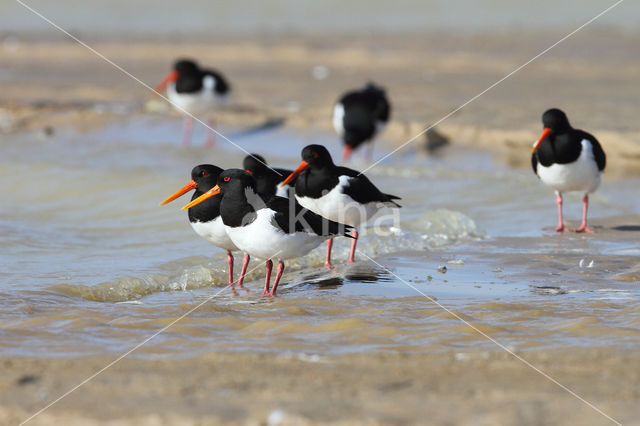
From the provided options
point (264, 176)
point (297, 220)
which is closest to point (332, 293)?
point (297, 220)

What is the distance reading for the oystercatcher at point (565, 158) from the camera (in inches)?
315

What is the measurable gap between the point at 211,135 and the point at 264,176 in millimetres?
6599

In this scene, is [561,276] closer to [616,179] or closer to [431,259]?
[431,259]

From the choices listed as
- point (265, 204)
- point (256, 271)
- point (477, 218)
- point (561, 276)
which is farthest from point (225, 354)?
point (477, 218)

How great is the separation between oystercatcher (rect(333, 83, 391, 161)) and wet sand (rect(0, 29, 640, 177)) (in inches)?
36.7

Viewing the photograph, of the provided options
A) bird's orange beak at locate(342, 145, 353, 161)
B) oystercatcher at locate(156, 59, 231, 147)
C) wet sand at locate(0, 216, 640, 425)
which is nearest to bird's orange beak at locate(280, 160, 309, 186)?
wet sand at locate(0, 216, 640, 425)

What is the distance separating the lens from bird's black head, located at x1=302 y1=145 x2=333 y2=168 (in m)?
6.76

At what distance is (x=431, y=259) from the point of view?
7086 mm

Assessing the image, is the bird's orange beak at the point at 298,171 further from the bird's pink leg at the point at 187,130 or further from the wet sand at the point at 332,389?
the bird's pink leg at the point at 187,130

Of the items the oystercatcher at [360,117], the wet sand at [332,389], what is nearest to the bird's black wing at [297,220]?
the wet sand at [332,389]

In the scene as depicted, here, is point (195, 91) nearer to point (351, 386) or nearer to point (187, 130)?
point (187, 130)

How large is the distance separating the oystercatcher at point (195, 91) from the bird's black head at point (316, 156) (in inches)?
269

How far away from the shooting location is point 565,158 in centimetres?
798

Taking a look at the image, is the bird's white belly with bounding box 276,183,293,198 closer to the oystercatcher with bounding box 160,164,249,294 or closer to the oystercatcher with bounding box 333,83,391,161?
the oystercatcher with bounding box 160,164,249,294
